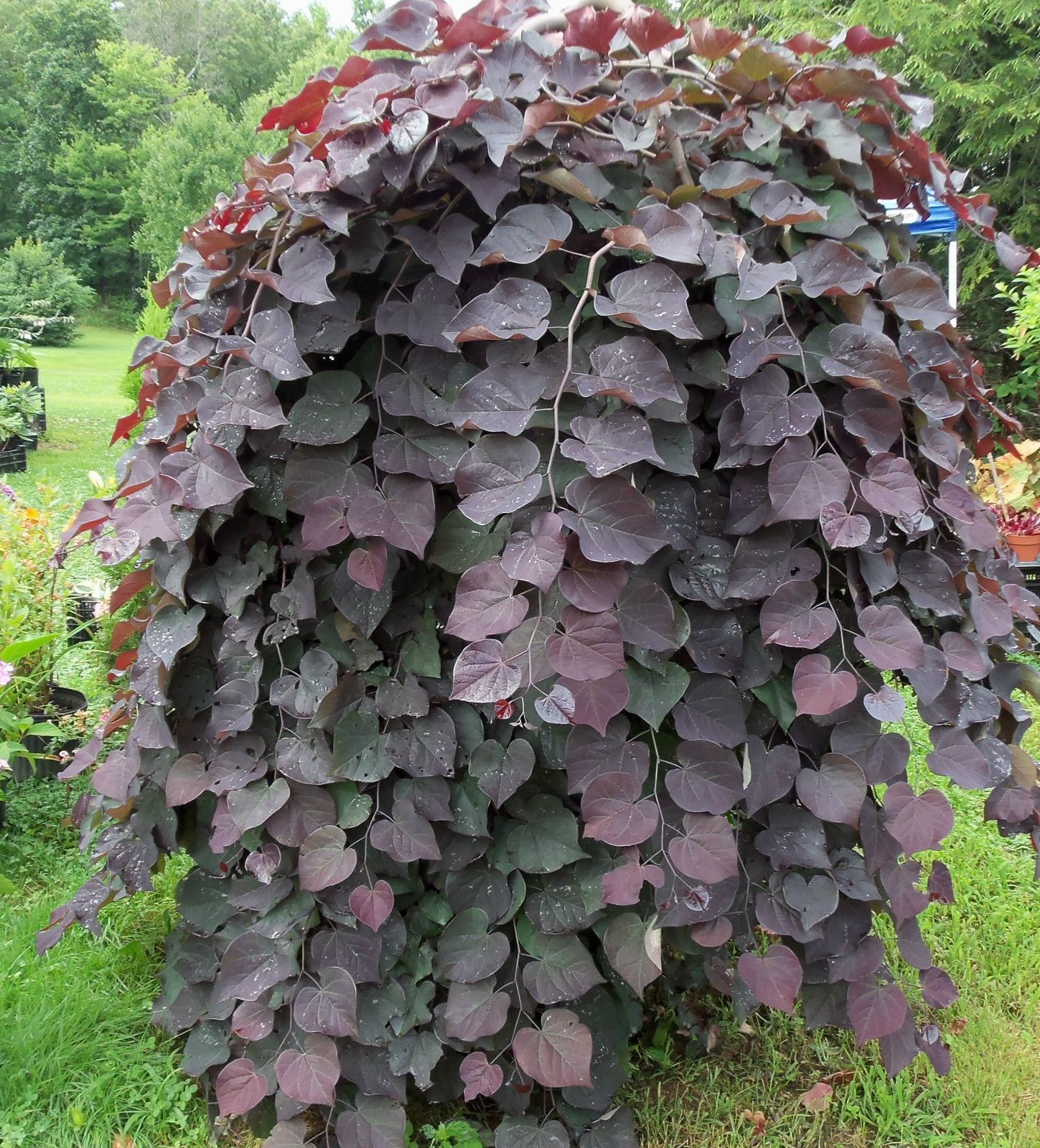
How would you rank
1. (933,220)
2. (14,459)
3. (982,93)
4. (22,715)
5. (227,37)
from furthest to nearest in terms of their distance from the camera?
(227,37)
(14,459)
(982,93)
(933,220)
(22,715)

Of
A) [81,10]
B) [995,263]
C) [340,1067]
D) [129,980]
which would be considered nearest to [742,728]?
[340,1067]

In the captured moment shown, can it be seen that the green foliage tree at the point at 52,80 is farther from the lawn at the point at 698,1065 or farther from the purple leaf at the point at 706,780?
the purple leaf at the point at 706,780

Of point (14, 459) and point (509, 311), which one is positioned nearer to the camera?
point (509, 311)

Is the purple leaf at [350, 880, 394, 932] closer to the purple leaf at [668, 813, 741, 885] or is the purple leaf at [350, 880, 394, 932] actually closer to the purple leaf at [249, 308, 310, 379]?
the purple leaf at [668, 813, 741, 885]

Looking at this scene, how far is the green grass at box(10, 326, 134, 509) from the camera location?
22.7 feet

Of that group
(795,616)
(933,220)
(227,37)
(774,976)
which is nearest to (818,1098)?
(774,976)

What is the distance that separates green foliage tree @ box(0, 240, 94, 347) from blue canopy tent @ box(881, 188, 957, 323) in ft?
48.1

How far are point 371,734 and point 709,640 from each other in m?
0.45

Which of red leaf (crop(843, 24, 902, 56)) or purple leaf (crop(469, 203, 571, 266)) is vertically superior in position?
red leaf (crop(843, 24, 902, 56))

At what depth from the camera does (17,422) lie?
388cm

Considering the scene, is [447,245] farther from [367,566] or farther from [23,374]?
[23,374]

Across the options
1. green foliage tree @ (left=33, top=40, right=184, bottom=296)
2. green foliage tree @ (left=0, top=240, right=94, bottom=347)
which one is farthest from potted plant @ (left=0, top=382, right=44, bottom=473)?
green foliage tree @ (left=33, top=40, right=184, bottom=296)

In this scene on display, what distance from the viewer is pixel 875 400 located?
0.99m

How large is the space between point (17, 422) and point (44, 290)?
52.5 ft
